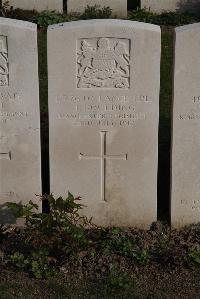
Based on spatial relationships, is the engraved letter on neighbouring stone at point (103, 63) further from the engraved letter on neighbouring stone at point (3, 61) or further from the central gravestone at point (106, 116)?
the engraved letter on neighbouring stone at point (3, 61)

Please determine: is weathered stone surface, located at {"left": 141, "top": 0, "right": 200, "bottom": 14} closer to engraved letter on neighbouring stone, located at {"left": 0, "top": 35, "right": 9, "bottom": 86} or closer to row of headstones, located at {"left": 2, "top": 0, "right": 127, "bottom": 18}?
row of headstones, located at {"left": 2, "top": 0, "right": 127, "bottom": 18}

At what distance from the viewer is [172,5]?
1363 cm

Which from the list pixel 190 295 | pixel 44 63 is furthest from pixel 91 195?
pixel 44 63

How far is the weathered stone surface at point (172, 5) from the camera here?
44.5 ft

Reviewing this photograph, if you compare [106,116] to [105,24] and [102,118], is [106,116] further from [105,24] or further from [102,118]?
[105,24]

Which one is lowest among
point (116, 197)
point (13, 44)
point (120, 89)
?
point (116, 197)

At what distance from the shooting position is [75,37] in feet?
19.9

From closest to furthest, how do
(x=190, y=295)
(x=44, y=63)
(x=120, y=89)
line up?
(x=190, y=295) < (x=120, y=89) < (x=44, y=63)

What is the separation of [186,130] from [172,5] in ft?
25.4

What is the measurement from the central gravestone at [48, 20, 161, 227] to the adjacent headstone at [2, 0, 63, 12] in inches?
299

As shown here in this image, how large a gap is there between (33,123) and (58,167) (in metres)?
0.49

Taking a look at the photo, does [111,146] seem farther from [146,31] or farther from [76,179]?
[146,31]

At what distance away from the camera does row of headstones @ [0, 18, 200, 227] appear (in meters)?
6.09

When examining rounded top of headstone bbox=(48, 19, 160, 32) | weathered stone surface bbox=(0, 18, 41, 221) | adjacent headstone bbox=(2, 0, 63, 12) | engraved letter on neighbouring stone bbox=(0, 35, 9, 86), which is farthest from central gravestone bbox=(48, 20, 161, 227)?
adjacent headstone bbox=(2, 0, 63, 12)
